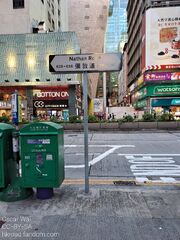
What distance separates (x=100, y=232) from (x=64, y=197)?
140 cm

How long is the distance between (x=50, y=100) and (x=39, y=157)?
2986 cm

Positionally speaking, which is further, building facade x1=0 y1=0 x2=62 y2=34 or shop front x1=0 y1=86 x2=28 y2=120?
building facade x1=0 y1=0 x2=62 y2=34

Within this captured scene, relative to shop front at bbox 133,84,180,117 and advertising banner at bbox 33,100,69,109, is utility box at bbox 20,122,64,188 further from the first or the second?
shop front at bbox 133,84,180,117

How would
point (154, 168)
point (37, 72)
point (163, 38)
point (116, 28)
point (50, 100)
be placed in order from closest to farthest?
1. point (154, 168)
2. point (37, 72)
3. point (50, 100)
4. point (163, 38)
5. point (116, 28)

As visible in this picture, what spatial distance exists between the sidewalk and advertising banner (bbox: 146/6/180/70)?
1655 inches

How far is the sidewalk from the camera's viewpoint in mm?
3301

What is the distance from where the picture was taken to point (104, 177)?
20.4ft

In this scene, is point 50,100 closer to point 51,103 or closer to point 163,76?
point 51,103

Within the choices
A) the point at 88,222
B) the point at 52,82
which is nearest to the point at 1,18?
the point at 52,82

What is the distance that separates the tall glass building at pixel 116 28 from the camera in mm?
133375

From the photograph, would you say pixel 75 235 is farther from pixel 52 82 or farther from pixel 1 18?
pixel 1 18

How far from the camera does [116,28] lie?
13862 cm

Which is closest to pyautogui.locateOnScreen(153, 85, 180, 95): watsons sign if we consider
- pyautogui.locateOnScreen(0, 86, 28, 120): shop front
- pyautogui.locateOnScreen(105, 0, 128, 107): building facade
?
pyautogui.locateOnScreen(0, 86, 28, 120): shop front

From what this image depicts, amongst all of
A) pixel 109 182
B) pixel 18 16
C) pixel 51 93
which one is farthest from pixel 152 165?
pixel 18 16
